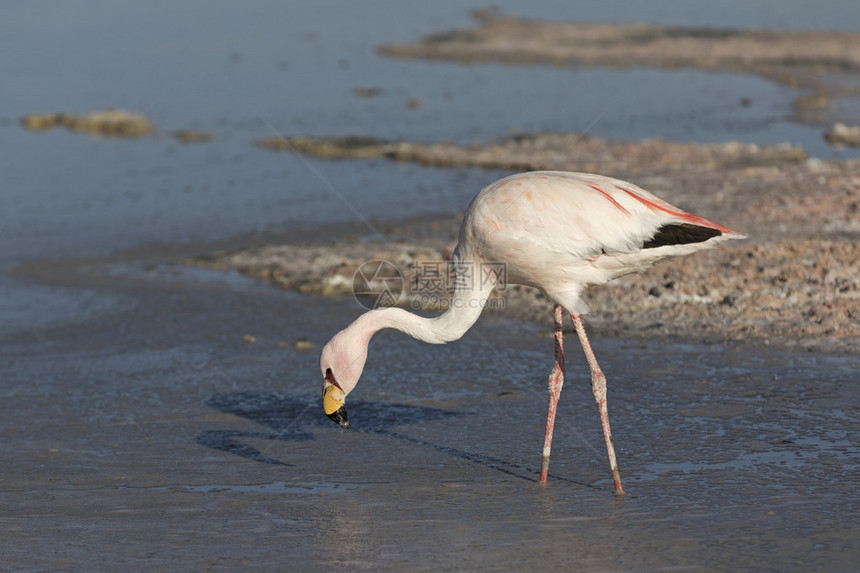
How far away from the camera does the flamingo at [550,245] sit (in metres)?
6.15

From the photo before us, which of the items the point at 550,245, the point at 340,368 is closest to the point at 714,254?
the point at 550,245

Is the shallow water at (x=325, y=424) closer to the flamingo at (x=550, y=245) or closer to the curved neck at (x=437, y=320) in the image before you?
the flamingo at (x=550, y=245)

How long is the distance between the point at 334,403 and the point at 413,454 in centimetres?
74

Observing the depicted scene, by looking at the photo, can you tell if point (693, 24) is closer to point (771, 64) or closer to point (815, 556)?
point (771, 64)

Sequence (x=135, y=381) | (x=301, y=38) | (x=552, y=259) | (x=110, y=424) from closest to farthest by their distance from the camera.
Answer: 1. (x=552, y=259)
2. (x=110, y=424)
3. (x=135, y=381)
4. (x=301, y=38)

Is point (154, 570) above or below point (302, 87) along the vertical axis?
below

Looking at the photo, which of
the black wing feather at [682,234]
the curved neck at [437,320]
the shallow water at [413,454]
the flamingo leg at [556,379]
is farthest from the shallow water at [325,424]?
the black wing feather at [682,234]

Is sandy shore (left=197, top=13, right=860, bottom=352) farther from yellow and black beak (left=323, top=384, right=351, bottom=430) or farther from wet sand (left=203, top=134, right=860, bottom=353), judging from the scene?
yellow and black beak (left=323, top=384, right=351, bottom=430)

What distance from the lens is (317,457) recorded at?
21.9 feet

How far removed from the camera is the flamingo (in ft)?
20.2

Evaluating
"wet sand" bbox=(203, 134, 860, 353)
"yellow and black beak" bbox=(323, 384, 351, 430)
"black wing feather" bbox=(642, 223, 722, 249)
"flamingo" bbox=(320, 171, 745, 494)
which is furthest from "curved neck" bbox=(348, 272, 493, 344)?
"wet sand" bbox=(203, 134, 860, 353)

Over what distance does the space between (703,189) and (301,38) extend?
63.1 feet

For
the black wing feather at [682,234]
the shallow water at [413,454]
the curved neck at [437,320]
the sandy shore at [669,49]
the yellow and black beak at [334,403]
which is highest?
the sandy shore at [669,49]

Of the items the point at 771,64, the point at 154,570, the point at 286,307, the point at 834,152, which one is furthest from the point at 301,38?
the point at 154,570
